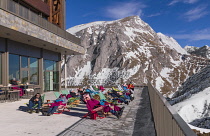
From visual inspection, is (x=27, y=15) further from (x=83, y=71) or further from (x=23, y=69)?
(x=83, y=71)

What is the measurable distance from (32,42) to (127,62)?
8570cm

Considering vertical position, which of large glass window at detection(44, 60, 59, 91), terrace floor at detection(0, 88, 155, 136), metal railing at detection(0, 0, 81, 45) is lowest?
terrace floor at detection(0, 88, 155, 136)

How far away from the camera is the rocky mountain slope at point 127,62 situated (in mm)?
94250

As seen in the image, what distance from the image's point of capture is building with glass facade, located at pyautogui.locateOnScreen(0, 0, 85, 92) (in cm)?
1260

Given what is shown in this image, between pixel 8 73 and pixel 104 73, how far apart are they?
275ft

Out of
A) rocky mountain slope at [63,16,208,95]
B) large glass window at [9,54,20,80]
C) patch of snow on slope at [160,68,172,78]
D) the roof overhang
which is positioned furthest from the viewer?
patch of snow on slope at [160,68,172,78]

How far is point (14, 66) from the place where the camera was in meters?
15.4

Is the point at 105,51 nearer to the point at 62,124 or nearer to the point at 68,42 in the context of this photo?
the point at 68,42

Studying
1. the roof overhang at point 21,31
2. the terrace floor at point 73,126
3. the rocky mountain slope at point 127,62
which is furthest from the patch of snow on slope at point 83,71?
the terrace floor at point 73,126

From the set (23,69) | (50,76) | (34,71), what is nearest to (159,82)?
(50,76)

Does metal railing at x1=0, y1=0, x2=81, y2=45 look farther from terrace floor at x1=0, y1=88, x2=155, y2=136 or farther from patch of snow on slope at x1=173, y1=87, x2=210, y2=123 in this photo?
patch of snow on slope at x1=173, y1=87, x2=210, y2=123

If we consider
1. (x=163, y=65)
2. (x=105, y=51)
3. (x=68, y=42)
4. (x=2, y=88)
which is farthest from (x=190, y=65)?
(x=2, y=88)

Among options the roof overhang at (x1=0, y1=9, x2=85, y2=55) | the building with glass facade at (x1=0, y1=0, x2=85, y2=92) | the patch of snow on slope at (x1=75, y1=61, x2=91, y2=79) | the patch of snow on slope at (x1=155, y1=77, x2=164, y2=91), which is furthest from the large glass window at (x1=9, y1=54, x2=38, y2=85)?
the patch of snow on slope at (x1=155, y1=77, x2=164, y2=91)

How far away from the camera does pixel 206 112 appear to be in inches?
979
